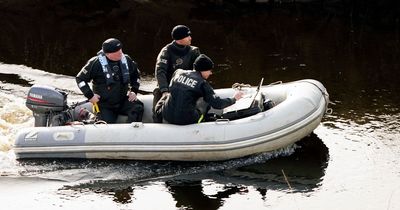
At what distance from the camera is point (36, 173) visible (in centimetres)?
→ 627

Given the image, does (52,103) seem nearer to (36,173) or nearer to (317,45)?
(36,173)

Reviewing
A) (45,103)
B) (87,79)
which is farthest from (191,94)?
(45,103)

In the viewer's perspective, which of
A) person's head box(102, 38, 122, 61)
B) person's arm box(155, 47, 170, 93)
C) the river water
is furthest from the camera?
person's arm box(155, 47, 170, 93)

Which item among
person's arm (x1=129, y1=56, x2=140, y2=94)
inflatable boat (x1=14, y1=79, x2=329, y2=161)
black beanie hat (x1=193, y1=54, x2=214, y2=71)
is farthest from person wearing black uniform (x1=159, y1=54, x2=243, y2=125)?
person's arm (x1=129, y1=56, x2=140, y2=94)

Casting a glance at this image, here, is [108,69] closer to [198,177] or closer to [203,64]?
[203,64]

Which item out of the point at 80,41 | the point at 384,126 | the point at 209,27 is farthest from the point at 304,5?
Answer: the point at 384,126

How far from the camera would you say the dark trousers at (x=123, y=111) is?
270 inches

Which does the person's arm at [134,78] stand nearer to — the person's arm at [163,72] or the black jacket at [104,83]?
the black jacket at [104,83]

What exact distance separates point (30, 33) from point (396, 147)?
8361mm

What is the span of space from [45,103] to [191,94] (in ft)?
5.23

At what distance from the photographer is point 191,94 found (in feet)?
20.7

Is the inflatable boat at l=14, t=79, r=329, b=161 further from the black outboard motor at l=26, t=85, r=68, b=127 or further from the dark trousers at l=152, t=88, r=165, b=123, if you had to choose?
the dark trousers at l=152, t=88, r=165, b=123

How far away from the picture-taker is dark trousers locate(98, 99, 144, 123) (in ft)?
22.5

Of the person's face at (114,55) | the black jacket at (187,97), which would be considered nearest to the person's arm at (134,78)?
the person's face at (114,55)
